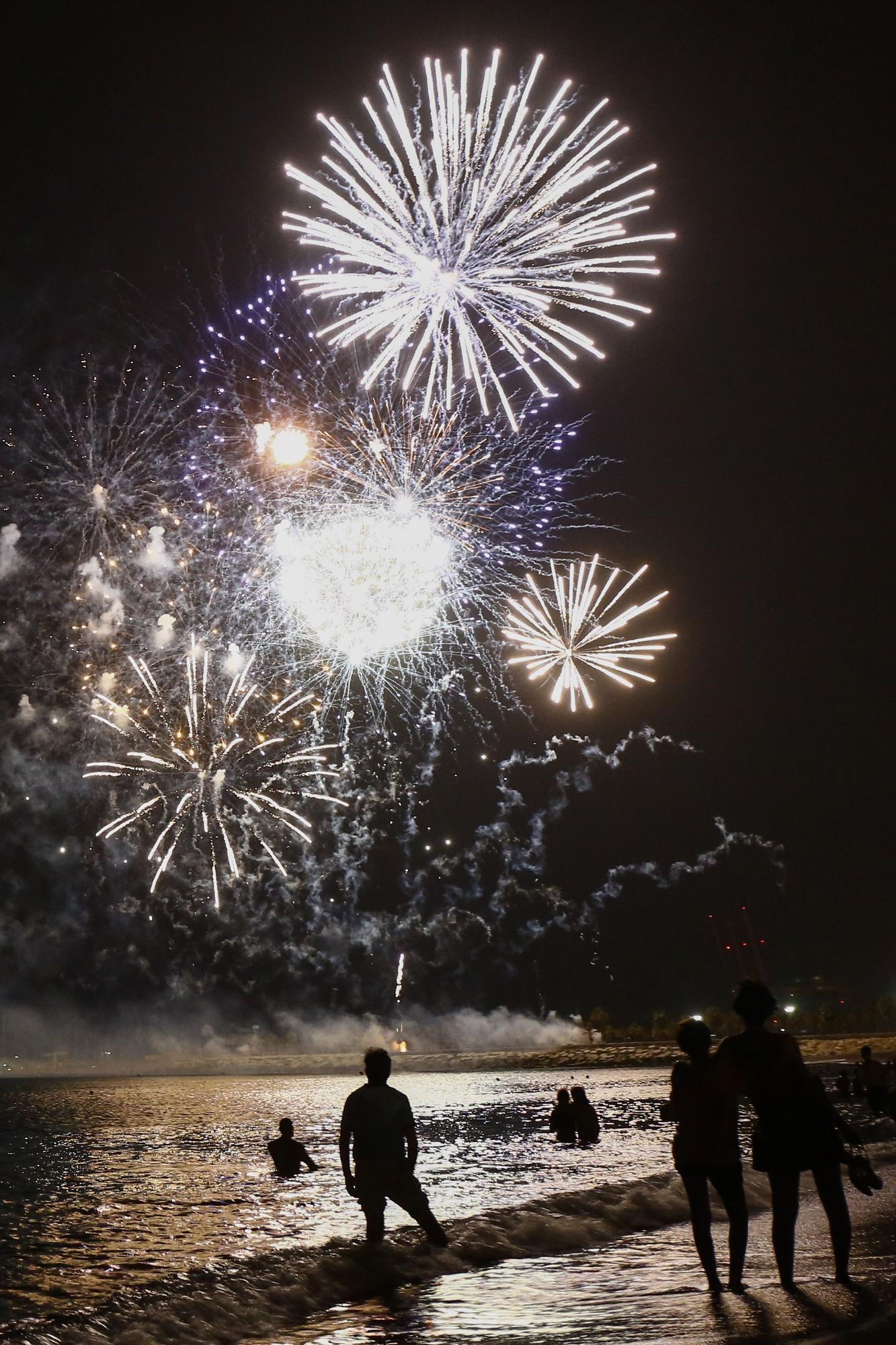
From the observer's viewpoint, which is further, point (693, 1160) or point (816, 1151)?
point (693, 1160)

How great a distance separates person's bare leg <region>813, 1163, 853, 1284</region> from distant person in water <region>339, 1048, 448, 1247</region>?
10.6 feet

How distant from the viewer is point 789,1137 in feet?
20.0

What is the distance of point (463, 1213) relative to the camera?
43.9 feet

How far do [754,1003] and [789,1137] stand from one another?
29.4 inches

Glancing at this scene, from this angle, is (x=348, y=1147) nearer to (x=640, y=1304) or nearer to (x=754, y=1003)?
(x=640, y=1304)

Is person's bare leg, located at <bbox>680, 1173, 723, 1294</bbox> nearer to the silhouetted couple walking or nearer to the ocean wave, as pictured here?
the silhouetted couple walking

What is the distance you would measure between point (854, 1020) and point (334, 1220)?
397 ft

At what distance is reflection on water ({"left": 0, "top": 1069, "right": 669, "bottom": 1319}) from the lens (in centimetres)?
1229

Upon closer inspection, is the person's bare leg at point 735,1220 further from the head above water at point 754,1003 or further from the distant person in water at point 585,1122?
the distant person in water at point 585,1122

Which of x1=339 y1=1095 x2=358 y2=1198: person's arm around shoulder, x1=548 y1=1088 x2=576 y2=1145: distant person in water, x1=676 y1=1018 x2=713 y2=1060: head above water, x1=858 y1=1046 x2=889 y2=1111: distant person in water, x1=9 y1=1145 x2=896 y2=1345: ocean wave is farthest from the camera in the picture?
x1=548 y1=1088 x2=576 y2=1145: distant person in water

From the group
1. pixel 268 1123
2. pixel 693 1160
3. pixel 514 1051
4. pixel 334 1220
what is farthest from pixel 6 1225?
pixel 514 1051

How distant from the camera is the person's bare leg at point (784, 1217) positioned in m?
6.13

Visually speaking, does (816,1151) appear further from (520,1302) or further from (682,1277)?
(520,1302)

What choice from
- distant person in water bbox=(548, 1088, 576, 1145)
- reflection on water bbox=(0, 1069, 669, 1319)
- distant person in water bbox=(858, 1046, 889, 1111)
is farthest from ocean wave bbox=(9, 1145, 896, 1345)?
distant person in water bbox=(548, 1088, 576, 1145)
